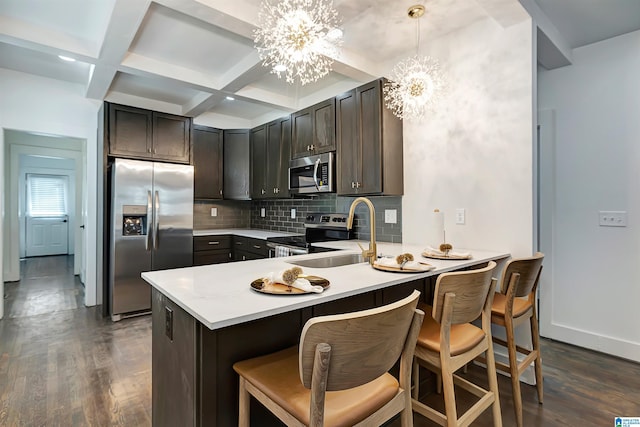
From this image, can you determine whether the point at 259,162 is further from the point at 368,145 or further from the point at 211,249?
the point at 368,145

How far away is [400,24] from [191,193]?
2912mm

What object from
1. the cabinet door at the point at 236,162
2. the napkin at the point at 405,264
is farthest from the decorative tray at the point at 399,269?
the cabinet door at the point at 236,162

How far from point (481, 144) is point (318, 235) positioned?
1.89m

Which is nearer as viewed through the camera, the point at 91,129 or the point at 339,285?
the point at 339,285

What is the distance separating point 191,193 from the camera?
398 cm

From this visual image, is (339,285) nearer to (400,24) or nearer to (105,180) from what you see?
(400,24)

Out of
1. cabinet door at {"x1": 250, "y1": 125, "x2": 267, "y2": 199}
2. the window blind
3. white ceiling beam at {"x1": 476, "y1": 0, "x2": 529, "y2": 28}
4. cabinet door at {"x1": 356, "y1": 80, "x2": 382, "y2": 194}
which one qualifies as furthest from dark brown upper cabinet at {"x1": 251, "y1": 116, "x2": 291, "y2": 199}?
the window blind

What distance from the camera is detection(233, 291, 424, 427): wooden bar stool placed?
2.77 feet

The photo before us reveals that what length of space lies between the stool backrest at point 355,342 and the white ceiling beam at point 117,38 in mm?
2282

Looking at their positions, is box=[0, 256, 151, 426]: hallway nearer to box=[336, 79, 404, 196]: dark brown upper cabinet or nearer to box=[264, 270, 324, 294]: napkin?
box=[264, 270, 324, 294]: napkin

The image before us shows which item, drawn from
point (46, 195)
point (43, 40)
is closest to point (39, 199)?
point (46, 195)

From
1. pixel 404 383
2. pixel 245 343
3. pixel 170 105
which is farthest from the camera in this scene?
pixel 170 105

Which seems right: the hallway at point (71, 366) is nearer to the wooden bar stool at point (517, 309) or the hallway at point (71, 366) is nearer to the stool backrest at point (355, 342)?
the stool backrest at point (355, 342)

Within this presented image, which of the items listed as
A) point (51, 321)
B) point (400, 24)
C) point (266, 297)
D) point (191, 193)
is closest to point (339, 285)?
point (266, 297)
